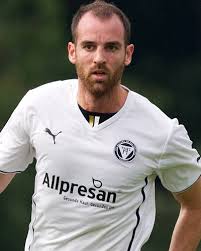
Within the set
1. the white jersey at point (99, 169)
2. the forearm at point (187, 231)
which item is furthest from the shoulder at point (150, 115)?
the forearm at point (187, 231)

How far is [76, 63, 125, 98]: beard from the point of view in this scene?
9.31 meters

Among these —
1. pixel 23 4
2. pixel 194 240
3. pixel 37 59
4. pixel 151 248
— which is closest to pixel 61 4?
pixel 23 4

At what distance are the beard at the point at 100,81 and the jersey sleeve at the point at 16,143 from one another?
1.41 ft

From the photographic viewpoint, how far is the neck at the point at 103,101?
9.48m

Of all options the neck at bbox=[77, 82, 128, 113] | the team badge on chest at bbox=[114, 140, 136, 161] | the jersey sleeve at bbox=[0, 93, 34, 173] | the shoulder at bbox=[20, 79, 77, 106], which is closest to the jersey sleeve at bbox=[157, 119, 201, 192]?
the team badge on chest at bbox=[114, 140, 136, 161]

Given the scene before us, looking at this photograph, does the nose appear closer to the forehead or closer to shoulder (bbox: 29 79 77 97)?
the forehead

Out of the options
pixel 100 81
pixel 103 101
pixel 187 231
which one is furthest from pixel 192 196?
pixel 100 81

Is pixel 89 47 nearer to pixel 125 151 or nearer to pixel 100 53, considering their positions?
pixel 100 53

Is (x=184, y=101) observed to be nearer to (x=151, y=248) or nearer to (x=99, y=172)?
(x=151, y=248)

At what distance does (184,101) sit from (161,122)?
2027cm

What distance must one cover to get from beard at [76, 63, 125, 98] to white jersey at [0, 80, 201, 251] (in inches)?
6.6

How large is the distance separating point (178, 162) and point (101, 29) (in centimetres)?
92

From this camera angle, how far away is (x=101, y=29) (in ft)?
30.6

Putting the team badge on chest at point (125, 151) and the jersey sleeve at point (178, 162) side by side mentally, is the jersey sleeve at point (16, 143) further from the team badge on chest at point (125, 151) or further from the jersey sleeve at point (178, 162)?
the jersey sleeve at point (178, 162)
